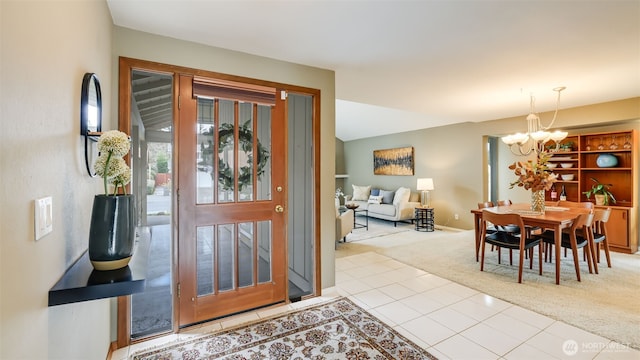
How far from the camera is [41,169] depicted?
0.96 meters

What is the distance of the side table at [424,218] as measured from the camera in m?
6.51

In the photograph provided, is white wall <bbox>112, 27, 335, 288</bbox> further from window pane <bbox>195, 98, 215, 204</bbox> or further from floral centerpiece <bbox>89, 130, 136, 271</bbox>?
floral centerpiece <bbox>89, 130, 136, 271</bbox>

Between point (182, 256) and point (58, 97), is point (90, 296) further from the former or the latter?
point (182, 256)

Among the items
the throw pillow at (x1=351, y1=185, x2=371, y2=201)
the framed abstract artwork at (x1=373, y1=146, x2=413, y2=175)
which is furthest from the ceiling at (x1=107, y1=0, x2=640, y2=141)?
the throw pillow at (x1=351, y1=185, x2=371, y2=201)

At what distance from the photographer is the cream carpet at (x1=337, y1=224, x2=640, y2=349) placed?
2.50 metres

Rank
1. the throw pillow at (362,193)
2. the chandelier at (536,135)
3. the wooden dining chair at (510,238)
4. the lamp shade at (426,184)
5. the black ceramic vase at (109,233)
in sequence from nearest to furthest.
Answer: the black ceramic vase at (109,233)
the wooden dining chair at (510,238)
the chandelier at (536,135)
the lamp shade at (426,184)
the throw pillow at (362,193)

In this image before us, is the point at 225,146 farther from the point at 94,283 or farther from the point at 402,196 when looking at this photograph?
the point at 402,196

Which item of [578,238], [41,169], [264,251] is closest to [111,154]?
[41,169]

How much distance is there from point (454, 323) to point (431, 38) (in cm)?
240

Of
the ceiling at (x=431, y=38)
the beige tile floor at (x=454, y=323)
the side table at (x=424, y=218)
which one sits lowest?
the beige tile floor at (x=454, y=323)

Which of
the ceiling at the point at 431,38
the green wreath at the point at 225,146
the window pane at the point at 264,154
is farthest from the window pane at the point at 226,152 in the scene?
the ceiling at the point at 431,38

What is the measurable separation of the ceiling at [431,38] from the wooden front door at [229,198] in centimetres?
49

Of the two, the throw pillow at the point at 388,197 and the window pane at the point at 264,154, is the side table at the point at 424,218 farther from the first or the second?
the window pane at the point at 264,154

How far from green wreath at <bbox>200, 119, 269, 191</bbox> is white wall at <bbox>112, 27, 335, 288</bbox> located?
1.69ft
